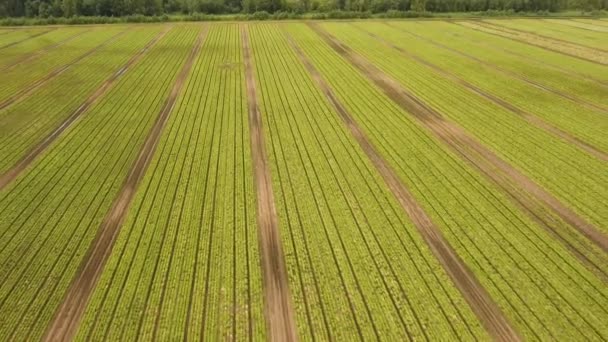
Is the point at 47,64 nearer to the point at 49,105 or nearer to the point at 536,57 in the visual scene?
the point at 49,105

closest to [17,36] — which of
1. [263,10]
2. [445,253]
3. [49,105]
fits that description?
[49,105]

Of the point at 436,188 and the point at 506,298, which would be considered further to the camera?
the point at 436,188

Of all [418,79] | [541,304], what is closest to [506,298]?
[541,304]

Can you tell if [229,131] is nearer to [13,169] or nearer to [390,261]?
[13,169]

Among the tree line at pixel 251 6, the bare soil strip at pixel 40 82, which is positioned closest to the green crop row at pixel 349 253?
the bare soil strip at pixel 40 82

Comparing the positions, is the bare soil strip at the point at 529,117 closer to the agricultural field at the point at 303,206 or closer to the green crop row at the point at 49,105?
the agricultural field at the point at 303,206

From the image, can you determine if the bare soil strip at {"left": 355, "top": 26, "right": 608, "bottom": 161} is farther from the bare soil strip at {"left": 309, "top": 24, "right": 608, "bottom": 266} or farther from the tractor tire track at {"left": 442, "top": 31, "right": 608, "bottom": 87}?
the tractor tire track at {"left": 442, "top": 31, "right": 608, "bottom": 87}
